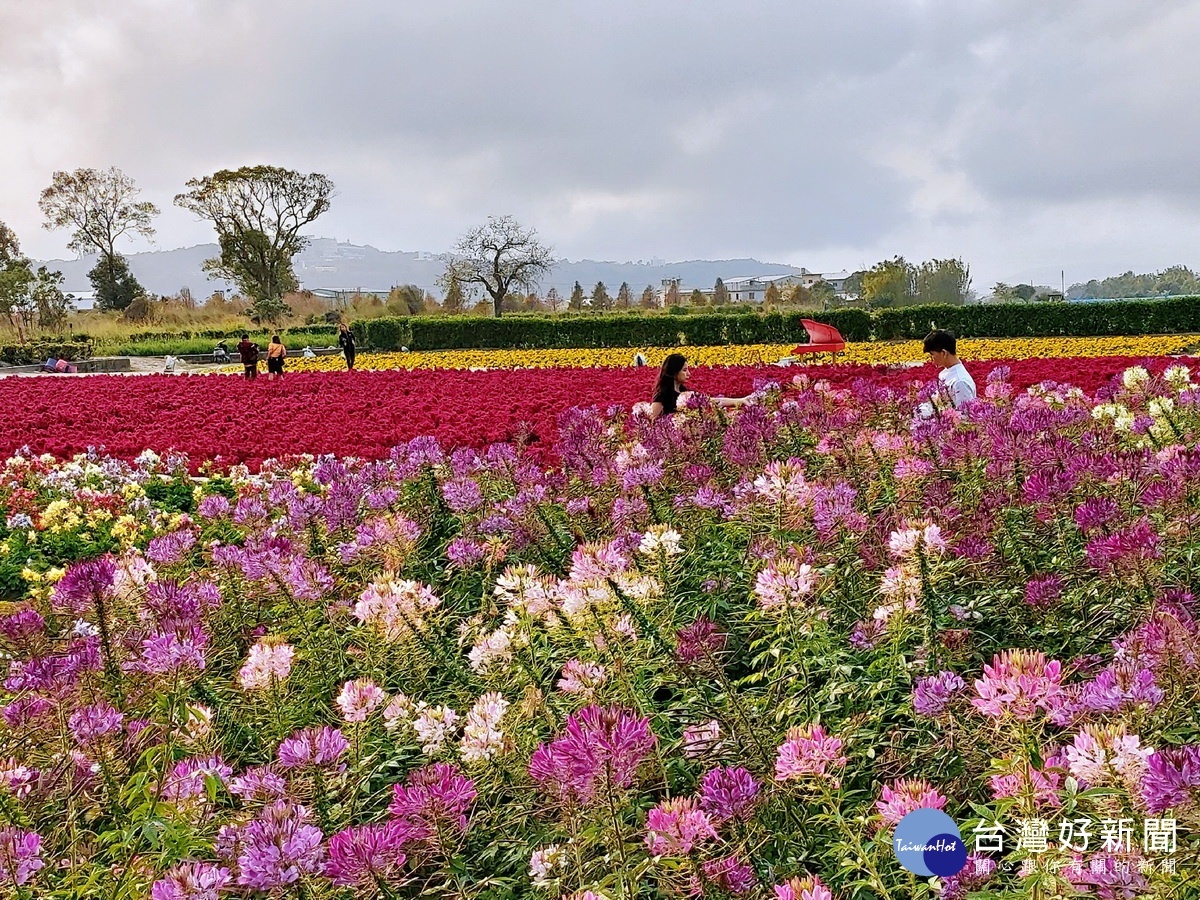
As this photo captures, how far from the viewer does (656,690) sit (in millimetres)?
2336

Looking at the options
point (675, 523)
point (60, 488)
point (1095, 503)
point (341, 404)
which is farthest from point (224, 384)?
point (1095, 503)

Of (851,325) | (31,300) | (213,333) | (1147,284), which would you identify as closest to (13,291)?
(31,300)

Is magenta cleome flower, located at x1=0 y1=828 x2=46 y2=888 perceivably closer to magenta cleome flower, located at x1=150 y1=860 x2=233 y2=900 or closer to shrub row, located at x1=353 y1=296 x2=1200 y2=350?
magenta cleome flower, located at x1=150 y1=860 x2=233 y2=900

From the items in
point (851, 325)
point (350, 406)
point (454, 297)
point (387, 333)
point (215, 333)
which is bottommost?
point (350, 406)

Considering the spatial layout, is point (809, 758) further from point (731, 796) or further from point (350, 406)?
point (350, 406)

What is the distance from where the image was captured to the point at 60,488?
20.5 feet

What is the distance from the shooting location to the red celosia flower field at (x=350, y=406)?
7457 mm

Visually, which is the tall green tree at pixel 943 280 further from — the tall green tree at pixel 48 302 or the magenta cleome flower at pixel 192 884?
the magenta cleome flower at pixel 192 884

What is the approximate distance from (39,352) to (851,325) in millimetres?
24857

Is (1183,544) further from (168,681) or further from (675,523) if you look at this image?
(168,681)

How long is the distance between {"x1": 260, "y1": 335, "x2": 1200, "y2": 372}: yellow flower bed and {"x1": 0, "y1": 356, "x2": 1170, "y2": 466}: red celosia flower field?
4.26 meters

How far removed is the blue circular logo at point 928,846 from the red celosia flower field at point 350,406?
15.5 feet

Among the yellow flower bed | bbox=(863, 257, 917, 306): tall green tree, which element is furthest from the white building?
the yellow flower bed

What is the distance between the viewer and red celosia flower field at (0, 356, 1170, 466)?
294 inches
